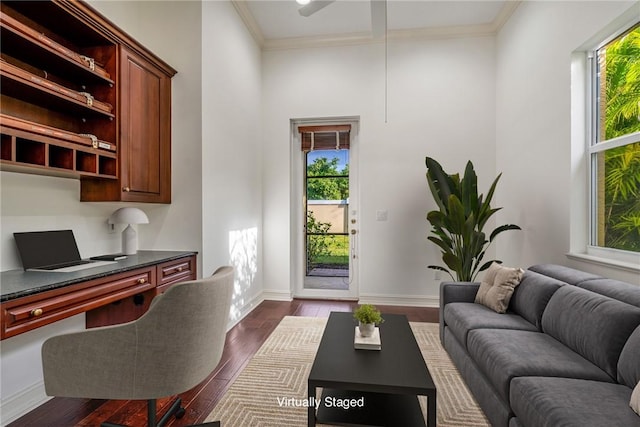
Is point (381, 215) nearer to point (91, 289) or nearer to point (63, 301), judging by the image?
point (91, 289)

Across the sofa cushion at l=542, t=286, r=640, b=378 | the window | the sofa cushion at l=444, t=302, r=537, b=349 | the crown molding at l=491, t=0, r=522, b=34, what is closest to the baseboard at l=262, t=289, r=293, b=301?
the sofa cushion at l=444, t=302, r=537, b=349

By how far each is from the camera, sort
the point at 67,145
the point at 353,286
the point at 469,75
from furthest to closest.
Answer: the point at 353,286
the point at 469,75
the point at 67,145

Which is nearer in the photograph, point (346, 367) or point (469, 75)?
point (346, 367)

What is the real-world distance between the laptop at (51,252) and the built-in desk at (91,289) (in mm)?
88

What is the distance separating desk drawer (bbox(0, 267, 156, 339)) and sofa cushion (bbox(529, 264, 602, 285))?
9.49 feet

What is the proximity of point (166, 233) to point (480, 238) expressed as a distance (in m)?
3.05

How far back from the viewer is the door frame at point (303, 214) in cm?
440

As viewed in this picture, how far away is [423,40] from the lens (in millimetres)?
4145

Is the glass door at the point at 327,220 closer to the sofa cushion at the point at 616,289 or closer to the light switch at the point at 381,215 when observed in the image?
the light switch at the point at 381,215

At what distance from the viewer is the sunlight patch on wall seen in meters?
3.47

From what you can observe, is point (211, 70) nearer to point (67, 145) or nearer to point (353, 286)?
point (67, 145)

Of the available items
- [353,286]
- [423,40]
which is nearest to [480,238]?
[353,286]

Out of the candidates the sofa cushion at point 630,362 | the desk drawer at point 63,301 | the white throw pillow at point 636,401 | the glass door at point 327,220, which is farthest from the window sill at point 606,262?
the desk drawer at point 63,301

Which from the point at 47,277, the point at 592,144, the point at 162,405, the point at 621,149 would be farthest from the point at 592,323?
the point at 47,277
